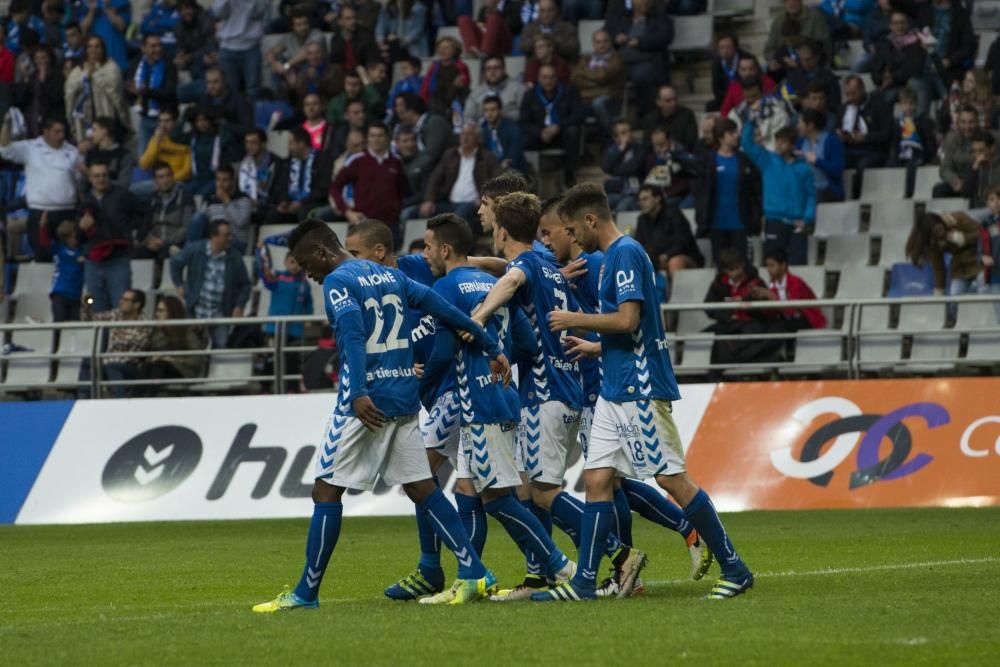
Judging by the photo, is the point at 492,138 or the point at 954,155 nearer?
the point at 954,155

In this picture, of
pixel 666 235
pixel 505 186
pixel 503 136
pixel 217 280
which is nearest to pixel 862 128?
pixel 666 235

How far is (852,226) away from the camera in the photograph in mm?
21719

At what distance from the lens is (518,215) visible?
10.3 meters

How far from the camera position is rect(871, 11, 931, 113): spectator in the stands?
2188cm

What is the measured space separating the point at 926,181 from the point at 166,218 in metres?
10.3

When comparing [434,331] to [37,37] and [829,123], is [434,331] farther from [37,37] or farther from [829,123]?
[37,37]

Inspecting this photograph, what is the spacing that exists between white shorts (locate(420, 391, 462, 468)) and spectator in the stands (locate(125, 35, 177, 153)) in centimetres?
1698

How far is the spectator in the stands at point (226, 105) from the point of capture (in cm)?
2520

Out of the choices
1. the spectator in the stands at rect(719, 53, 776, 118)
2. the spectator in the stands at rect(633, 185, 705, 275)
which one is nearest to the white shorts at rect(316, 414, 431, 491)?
the spectator in the stands at rect(633, 185, 705, 275)

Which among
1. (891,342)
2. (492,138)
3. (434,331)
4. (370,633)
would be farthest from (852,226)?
(370,633)

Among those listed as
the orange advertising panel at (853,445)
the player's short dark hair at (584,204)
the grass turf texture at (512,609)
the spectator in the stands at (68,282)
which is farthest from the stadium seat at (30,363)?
the player's short dark hair at (584,204)

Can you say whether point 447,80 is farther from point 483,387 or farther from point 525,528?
point 525,528

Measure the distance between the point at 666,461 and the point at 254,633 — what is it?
7.83 feet

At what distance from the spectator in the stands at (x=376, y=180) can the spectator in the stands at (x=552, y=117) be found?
1812mm
